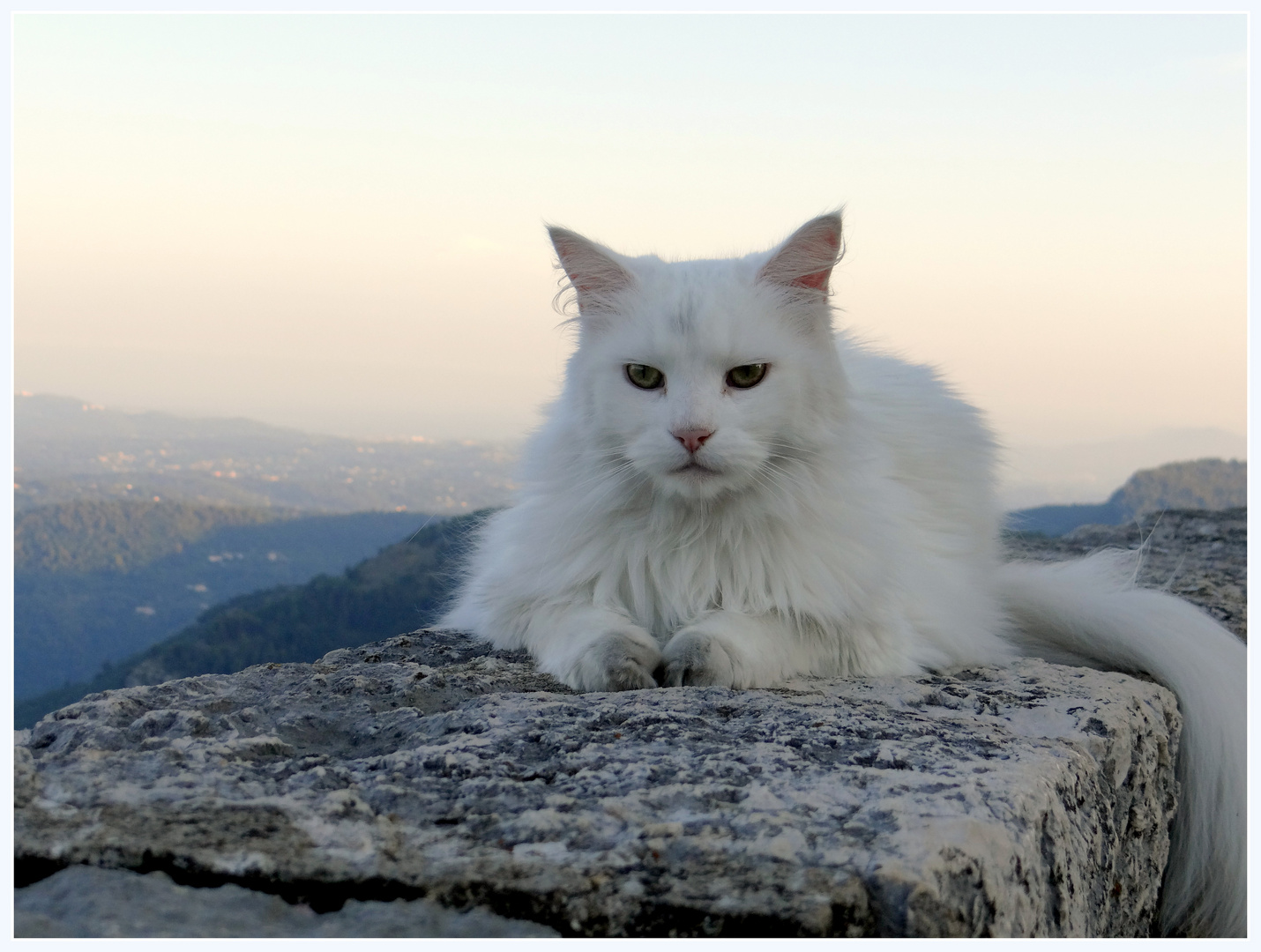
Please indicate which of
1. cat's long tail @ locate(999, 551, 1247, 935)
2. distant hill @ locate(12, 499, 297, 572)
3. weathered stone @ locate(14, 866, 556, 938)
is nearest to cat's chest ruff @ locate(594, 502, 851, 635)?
cat's long tail @ locate(999, 551, 1247, 935)

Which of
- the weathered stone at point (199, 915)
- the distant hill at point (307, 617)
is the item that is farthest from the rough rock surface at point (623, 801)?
the distant hill at point (307, 617)

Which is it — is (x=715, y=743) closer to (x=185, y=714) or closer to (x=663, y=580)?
(x=663, y=580)

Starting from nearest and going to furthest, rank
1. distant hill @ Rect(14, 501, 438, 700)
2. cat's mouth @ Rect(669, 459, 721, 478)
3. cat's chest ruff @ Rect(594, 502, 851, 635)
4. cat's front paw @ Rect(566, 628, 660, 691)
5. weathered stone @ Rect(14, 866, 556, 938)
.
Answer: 1. weathered stone @ Rect(14, 866, 556, 938)
2. cat's front paw @ Rect(566, 628, 660, 691)
3. cat's mouth @ Rect(669, 459, 721, 478)
4. cat's chest ruff @ Rect(594, 502, 851, 635)
5. distant hill @ Rect(14, 501, 438, 700)

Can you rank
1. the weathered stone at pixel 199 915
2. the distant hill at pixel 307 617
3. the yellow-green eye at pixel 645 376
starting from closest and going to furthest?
the weathered stone at pixel 199 915
the yellow-green eye at pixel 645 376
the distant hill at pixel 307 617

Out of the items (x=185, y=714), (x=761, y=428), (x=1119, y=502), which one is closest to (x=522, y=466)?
(x=761, y=428)

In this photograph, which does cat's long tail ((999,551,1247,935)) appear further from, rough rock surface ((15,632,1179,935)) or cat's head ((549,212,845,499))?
cat's head ((549,212,845,499))

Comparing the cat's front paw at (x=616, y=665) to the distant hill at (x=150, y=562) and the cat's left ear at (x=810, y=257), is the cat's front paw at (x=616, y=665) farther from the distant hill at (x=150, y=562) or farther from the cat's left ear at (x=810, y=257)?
the distant hill at (x=150, y=562)

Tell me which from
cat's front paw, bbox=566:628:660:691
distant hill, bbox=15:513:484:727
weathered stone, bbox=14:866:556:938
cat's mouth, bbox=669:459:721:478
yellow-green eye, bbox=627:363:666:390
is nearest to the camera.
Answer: weathered stone, bbox=14:866:556:938

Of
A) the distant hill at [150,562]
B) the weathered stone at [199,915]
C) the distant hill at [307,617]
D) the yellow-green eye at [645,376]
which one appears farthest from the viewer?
the distant hill at [150,562]
